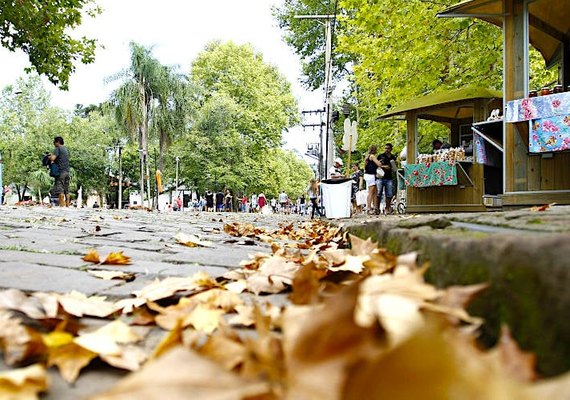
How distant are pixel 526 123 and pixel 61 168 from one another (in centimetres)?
1347

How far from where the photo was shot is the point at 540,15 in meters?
8.96

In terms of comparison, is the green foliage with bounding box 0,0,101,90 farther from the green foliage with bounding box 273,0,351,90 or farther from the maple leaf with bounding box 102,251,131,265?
the green foliage with bounding box 273,0,351,90

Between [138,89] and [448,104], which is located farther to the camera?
[138,89]

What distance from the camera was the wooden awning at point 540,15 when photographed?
829 cm

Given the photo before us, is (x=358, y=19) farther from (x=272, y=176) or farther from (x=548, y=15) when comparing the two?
(x=272, y=176)

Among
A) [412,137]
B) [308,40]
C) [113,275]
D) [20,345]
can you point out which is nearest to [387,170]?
[412,137]

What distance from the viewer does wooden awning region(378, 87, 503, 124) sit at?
1232cm

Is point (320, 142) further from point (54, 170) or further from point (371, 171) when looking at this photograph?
point (54, 170)

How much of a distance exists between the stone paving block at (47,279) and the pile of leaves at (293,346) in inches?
11.9

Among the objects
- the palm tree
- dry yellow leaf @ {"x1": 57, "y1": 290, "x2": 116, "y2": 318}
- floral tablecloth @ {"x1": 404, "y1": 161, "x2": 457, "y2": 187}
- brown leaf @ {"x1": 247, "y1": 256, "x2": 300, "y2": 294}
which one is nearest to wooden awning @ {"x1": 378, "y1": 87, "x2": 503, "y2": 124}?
floral tablecloth @ {"x1": 404, "y1": 161, "x2": 457, "y2": 187}

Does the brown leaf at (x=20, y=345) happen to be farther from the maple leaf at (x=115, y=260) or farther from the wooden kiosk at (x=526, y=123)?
the wooden kiosk at (x=526, y=123)

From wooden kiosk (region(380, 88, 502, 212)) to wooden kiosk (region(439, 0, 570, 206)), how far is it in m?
2.41

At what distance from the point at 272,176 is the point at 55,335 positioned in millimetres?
46939

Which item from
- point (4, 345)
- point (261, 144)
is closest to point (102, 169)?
point (261, 144)
